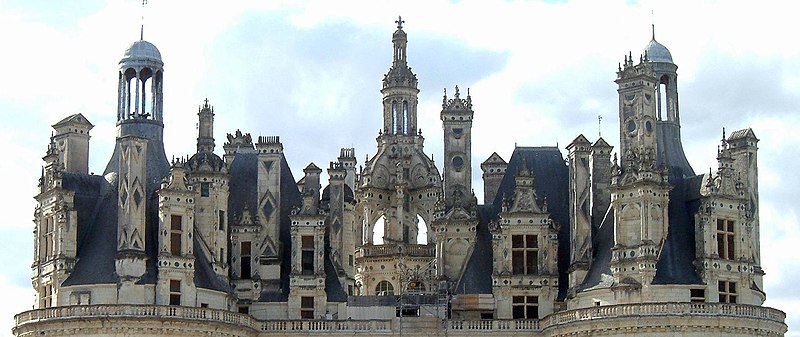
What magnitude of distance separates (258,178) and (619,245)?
1687cm

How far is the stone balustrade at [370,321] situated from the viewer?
82.1 m

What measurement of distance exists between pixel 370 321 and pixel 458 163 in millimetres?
8592

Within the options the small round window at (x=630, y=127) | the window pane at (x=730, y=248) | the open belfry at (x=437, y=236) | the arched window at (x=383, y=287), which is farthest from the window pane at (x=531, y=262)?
the arched window at (x=383, y=287)

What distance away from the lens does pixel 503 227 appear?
289ft

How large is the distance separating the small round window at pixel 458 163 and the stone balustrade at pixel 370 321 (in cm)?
773

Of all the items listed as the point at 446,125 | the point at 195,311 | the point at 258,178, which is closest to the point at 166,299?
the point at 195,311

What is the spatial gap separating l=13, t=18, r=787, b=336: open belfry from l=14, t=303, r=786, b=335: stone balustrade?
0.07 metres

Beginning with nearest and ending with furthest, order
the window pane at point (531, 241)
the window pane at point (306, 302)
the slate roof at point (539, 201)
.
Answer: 1. the window pane at point (531, 241)
2. the window pane at point (306, 302)
3. the slate roof at point (539, 201)

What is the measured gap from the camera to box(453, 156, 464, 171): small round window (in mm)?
91625

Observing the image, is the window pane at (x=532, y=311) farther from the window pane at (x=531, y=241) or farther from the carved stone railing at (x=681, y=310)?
the carved stone railing at (x=681, y=310)

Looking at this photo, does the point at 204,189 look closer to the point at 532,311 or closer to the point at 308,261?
the point at 308,261

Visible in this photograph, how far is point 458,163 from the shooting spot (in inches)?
3610

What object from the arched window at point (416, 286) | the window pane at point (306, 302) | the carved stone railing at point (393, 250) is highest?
the carved stone railing at point (393, 250)

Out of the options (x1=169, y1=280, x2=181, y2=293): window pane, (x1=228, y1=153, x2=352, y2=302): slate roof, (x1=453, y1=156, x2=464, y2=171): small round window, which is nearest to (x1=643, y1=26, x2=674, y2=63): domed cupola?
(x1=453, y1=156, x2=464, y2=171): small round window
